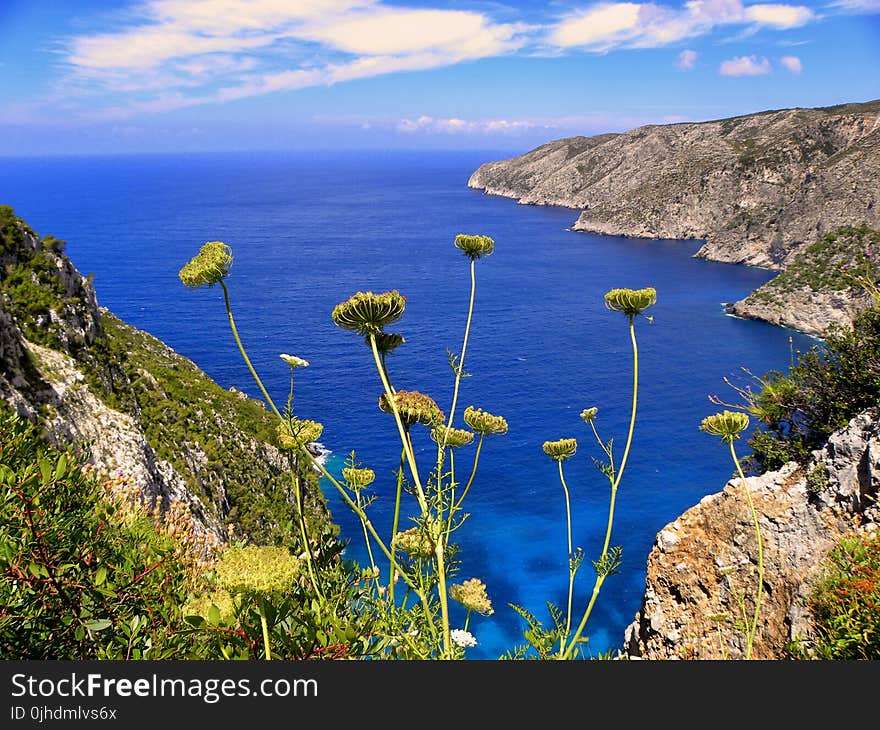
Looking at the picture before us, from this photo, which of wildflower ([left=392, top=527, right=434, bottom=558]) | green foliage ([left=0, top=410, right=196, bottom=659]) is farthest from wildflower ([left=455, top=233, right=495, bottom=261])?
green foliage ([left=0, top=410, right=196, bottom=659])

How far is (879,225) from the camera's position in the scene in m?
88.4

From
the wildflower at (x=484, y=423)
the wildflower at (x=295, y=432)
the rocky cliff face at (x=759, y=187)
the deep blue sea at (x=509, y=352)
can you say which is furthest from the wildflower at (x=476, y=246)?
the rocky cliff face at (x=759, y=187)

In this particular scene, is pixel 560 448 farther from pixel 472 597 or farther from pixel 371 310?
pixel 371 310

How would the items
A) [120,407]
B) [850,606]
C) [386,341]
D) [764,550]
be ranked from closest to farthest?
[386,341] → [850,606] → [764,550] → [120,407]

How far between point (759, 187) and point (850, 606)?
14651cm

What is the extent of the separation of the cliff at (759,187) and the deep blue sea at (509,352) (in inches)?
313

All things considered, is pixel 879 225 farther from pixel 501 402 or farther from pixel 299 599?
pixel 299 599

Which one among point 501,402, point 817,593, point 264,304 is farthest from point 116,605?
point 264,304

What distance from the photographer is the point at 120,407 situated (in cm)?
2194

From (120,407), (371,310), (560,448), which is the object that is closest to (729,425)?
(560,448)

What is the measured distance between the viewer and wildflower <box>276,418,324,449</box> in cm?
430

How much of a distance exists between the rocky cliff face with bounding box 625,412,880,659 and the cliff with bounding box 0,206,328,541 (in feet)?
35.1

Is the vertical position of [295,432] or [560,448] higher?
[295,432]

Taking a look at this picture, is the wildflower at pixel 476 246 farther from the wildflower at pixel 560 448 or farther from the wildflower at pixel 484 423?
the wildflower at pixel 560 448
